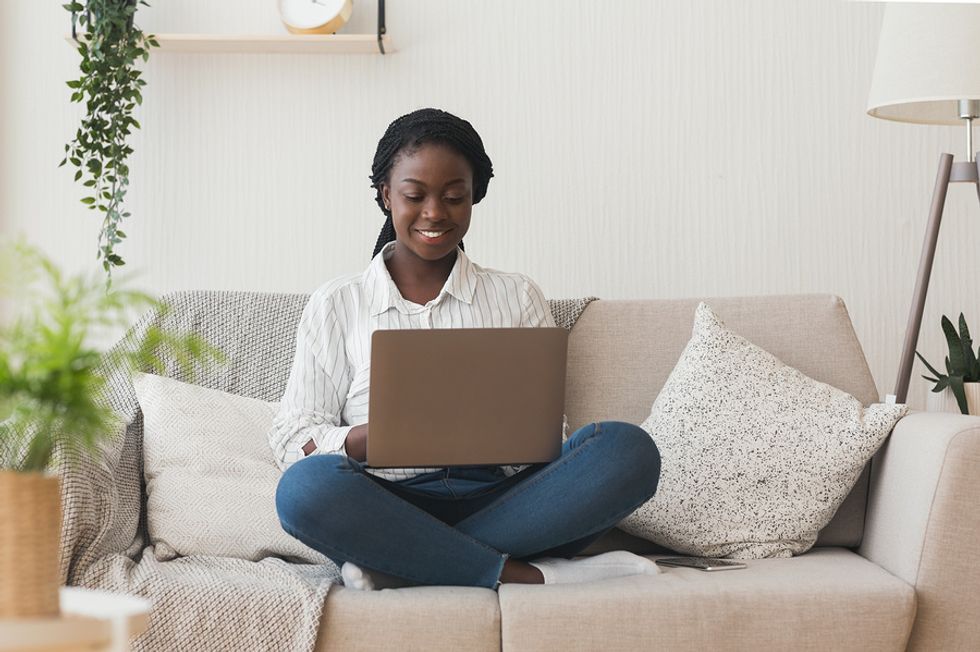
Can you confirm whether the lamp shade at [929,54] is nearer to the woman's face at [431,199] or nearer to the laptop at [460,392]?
the woman's face at [431,199]

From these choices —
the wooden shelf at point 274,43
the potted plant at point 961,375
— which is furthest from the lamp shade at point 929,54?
the wooden shelf at point 274,43

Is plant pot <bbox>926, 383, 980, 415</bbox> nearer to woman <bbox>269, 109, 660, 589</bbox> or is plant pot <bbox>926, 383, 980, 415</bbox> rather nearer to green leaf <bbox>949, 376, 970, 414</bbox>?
green leaf <bbox>949, 376, 970, 414</bbox>

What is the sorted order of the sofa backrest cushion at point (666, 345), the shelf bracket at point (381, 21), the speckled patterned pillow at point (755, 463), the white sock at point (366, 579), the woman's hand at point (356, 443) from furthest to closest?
the shelf bracket at point (381, 21)
the sofa backrest cushion at point (666, 345)
the speckled patterned pillow at point (755, 463)
the woman's hand at point (356, 443)
the white sock at point (366, 579)

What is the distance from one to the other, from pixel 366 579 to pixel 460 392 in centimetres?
33

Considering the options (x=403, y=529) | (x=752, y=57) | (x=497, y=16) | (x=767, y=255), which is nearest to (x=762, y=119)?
(x=752, y=57)

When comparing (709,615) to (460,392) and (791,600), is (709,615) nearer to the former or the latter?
(791,600)

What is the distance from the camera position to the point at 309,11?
8.21ft

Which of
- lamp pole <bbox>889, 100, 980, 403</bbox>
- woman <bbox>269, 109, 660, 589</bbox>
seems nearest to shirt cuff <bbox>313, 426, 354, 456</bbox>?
woman <bbox>269, 109, 660, 589</bbox>

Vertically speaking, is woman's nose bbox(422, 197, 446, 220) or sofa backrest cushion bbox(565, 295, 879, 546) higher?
woman's nose bbox(422, 197, 446, 220)

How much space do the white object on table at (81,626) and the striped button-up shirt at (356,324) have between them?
3.13 ft

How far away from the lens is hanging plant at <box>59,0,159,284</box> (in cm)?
239

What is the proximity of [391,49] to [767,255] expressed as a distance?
1.04 metres

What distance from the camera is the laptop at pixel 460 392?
62.7 inches

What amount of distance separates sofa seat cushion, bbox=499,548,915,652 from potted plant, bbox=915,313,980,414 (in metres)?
0.79
